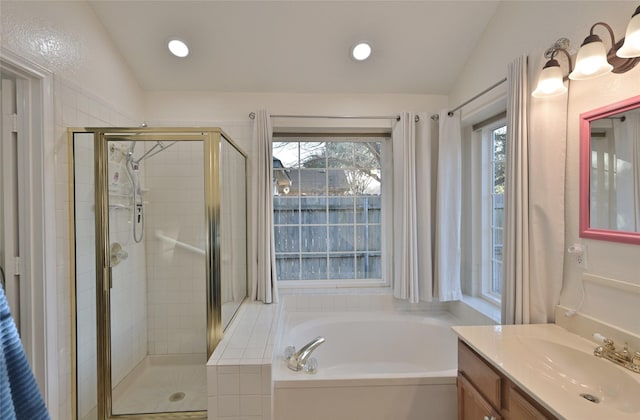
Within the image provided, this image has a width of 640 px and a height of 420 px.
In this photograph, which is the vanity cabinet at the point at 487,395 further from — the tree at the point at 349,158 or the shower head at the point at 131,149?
the shower head at the point at 131,149

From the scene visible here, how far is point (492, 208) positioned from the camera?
237cm

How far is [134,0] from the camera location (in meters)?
1.86

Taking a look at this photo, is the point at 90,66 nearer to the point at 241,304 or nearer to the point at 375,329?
the point at 241,304

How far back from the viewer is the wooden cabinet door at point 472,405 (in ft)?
4.01

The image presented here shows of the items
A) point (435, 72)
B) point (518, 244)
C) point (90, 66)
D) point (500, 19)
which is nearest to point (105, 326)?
point (90, 66)

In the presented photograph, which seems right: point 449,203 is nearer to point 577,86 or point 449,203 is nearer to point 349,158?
point 349,158

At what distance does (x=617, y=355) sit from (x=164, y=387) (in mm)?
2383

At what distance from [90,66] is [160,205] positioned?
938 mm

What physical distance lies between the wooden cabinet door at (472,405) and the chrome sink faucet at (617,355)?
0.48m

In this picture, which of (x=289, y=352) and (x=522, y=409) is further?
(x=289, y=352)

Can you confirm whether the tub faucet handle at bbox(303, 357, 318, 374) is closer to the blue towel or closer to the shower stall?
the shower stall

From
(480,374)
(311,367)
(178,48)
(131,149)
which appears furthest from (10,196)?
(480,374)

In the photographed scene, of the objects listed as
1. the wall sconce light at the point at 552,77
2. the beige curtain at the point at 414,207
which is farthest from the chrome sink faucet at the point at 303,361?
the wall sconce light at the point at 552,77

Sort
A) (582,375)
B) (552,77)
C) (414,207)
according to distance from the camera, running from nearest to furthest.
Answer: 1. (582,375)
2. (552,77)
3. (414,207)
